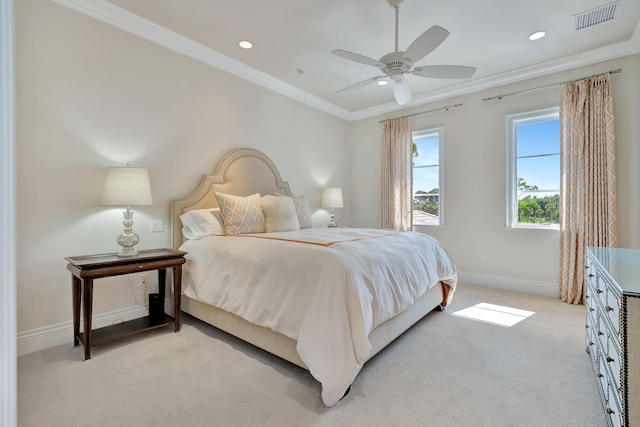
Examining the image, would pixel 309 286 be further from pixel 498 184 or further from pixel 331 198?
pixel 498 184

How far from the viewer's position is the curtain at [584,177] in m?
3.21

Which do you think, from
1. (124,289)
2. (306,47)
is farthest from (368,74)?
(124,289)

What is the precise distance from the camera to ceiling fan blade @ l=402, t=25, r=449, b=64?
209cm

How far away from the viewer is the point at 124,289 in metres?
2.75

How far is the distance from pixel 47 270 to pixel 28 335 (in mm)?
480

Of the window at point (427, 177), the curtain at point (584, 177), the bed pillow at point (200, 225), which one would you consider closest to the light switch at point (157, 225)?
the bed pillow at point (200, 225)

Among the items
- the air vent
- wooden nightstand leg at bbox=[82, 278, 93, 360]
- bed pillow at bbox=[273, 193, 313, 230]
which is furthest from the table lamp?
the air vent

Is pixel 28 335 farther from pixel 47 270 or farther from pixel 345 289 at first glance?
pixel 345 289

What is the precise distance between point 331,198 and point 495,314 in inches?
107

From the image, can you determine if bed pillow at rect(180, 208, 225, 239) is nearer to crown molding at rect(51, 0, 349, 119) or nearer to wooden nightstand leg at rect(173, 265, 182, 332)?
wooden nightstand leg at rect(173, 265, 182, 332)

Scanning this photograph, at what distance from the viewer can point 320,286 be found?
176cm

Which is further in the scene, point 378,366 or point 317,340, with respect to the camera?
point 378,366

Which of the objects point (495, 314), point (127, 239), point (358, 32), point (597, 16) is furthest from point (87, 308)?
point (597, 16)

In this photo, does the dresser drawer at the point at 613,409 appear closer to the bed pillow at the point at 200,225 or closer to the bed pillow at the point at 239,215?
the bed pillow at the point at 239,215
